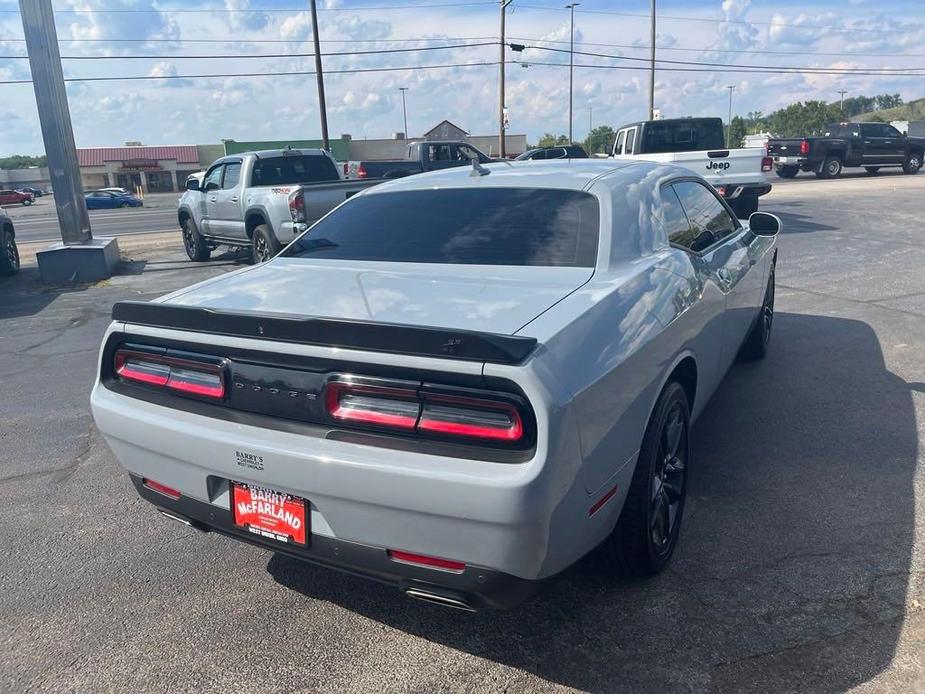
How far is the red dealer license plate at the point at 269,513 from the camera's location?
249 cm

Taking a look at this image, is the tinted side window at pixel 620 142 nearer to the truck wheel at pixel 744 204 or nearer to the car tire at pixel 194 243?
the truck wheel at pixel 744 204

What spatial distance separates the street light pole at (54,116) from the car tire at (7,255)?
2.86 ft

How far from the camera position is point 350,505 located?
2.34m

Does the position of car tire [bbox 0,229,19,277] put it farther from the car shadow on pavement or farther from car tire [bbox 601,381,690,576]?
car tire [bbox 601,381,690,576]

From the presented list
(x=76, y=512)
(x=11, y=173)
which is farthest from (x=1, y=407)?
(x=11, y=173)

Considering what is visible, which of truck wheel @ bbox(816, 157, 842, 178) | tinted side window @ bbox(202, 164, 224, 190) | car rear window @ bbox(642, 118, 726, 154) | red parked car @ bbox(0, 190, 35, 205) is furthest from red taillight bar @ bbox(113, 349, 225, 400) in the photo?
red parked car @ bbox(0, 190, 35, 205)

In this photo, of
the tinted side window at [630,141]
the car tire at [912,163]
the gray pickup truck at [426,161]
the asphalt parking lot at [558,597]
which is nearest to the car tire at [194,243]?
the gray pickup truck at [426,161]

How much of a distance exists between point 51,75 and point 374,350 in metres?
12.9

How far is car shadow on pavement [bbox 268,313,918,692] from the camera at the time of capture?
256 centimetres

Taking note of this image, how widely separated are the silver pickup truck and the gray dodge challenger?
709cm

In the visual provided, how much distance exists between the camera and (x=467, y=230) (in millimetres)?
3523

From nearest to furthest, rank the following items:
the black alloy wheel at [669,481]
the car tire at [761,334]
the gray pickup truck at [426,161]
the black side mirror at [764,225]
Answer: the black alloy wheel at [669,481], the black side mirror at [764,225], the car tire at [761,334], the gray pickup truck at [426,161]

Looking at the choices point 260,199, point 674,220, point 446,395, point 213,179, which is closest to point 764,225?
point 674,220

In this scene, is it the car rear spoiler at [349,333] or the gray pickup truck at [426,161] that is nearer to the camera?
the car rear spoiler at [349,333]
